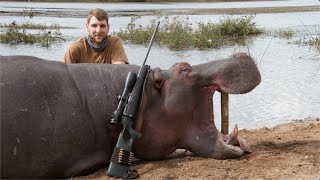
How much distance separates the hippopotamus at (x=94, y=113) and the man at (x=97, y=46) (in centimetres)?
115

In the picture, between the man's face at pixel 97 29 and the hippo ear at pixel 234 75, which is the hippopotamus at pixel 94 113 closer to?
the hippo ear at pixel 234 75

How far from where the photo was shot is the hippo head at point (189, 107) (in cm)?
498

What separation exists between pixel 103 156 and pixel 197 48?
11371 mm

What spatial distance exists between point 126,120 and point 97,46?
6.03 feet

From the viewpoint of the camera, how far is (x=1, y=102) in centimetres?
445

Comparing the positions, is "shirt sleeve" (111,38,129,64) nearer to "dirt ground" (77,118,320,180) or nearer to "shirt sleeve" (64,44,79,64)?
"shirt sleeve" (64,44,79,64)

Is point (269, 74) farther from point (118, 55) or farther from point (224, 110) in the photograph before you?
point (224, 110)

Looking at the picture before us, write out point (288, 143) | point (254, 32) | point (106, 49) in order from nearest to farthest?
point (288, 143), point (106, 49), point (254, 32)

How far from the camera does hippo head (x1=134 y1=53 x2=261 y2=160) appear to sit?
16.3ft

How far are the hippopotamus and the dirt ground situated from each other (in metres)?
0.10

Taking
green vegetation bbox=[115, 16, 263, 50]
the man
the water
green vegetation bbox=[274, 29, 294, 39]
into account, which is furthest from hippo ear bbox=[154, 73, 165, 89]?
green vegetation bbox=[274, 29, 294, 39]

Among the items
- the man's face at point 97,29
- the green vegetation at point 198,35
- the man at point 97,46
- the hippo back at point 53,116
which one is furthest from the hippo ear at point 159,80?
the green vegetation at point 198,35

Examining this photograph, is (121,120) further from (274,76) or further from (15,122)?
(274,76)

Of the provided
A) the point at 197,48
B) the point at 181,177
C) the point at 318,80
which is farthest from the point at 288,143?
the point at 197,48
